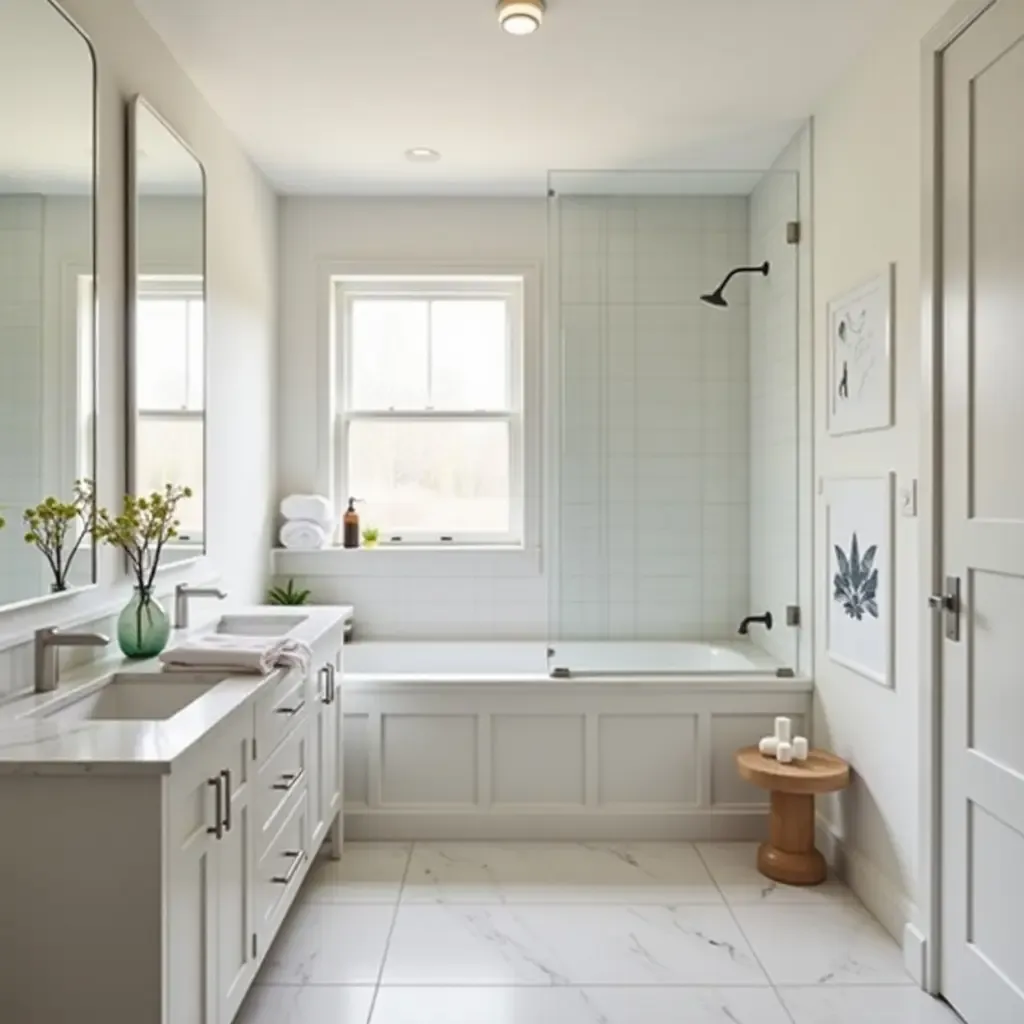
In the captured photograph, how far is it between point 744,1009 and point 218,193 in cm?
311

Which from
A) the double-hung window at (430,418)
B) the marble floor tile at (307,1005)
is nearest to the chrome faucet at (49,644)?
the marble floor tile at (307,1005)

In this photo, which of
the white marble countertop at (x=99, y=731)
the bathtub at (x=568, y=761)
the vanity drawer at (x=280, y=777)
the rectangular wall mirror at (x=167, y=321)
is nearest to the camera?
the white marble countertop at (x=99, y=731)

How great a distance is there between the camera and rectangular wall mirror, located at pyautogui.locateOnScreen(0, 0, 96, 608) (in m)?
1.85

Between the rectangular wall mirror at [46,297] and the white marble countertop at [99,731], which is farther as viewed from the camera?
the rectangular wall mirror at [46,297]

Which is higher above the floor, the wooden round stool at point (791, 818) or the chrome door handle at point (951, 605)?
the chrome door handle at point (951, 605)

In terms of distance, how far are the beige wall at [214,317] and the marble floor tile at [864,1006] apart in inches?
80.5

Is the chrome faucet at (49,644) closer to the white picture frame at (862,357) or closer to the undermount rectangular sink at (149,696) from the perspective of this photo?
the undermount rectangular sink at (149,696)

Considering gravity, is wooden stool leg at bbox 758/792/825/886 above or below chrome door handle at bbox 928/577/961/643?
below

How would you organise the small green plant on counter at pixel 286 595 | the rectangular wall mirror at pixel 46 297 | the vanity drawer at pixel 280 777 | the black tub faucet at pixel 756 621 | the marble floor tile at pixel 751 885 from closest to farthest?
the rectangular wall mirror at pixel 46 297
the vanity drawer at pixel 280 777
the marble floor tile at pixel 751 885
the black tub faucet at pixel 756 621
the small green plant on counter at pixel 286 595

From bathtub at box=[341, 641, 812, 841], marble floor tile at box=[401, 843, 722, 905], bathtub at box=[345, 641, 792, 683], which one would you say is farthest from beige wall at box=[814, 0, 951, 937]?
marble floor tile at box=[401, 843, 722, 905]

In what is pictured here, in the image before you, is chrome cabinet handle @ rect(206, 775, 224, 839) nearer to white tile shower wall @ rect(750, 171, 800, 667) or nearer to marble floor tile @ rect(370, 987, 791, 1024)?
marble floor tile @ rect(370, 987, 791, 1024)

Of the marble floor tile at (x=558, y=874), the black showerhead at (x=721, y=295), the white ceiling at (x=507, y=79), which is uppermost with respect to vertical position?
the white ceiling at (x=507, y=79)

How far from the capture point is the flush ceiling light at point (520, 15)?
2.39 metres

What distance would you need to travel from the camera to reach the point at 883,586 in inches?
103
